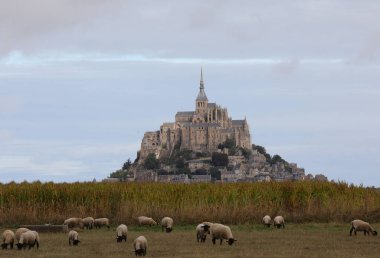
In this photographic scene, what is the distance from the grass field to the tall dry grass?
11.7ft

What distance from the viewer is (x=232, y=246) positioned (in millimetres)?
22688

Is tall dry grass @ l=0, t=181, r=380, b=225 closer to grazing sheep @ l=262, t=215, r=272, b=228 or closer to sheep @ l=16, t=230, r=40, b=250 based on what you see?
grazing sheep @ l=262, t=215, r=272, b=228

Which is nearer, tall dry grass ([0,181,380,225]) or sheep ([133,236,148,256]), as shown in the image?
sheep ([133,236,148,256])

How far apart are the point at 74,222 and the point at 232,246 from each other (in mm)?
9028

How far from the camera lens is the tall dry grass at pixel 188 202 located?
3269 cm

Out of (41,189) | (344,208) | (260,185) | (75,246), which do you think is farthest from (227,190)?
(75,246)

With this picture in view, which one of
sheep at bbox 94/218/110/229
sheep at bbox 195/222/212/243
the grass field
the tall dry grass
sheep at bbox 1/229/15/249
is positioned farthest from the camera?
the tall dry grass

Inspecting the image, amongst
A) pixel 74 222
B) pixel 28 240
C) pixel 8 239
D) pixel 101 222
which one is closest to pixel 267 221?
pixel 101 222

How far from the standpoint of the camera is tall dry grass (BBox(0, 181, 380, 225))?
107 feet

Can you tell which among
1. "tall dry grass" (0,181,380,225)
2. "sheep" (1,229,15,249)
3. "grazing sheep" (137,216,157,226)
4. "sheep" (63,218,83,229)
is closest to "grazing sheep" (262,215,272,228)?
"tall dry grass" (0,181,380,225)

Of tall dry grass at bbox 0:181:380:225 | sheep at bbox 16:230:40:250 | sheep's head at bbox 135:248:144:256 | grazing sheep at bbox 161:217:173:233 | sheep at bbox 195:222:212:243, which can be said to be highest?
tall dry grass at bbox 0:181:380:225

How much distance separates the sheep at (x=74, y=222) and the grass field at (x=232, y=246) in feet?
4.46

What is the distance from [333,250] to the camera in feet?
70.6

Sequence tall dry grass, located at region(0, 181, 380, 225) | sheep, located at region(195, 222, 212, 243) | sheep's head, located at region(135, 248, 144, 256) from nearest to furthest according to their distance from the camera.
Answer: sheep's head, located at region(135, 248, 144, 256) → sheep, located at region(195, 222, 212, 243) → tall dry grass, located at region(0, 181, 380, 225)
